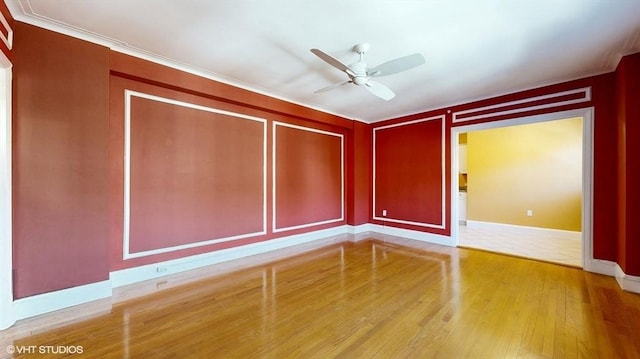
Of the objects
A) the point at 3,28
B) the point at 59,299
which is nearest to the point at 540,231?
the point at 59,299

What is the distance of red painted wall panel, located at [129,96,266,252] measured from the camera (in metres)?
3.04

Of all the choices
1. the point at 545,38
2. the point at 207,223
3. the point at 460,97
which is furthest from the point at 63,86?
the point at 460,97

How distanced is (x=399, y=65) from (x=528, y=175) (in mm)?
5005

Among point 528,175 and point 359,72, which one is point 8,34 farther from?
point 528,175

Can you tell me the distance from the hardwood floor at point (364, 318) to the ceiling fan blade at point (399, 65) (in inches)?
87.3

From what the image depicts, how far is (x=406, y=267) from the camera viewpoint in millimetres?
3504

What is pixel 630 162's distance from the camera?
2775 millimetres

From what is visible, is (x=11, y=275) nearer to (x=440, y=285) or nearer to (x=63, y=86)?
(x=63, y=86)

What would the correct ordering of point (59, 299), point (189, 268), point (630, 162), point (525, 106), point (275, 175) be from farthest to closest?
point (275, 175) < point (525, 106) < point (189, 268) < point (630, 162) < point (59, 299)

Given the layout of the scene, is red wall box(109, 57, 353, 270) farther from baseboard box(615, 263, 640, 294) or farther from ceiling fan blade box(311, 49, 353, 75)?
baseboard box(615, 263, 640, 294)


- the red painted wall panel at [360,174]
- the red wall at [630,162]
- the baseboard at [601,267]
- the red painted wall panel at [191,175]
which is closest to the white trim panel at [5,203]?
the red painted wall panel at [191,175]

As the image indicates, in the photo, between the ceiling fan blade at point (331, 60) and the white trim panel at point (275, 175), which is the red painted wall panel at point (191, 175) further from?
the ceiling fan blade at point (331, 60)

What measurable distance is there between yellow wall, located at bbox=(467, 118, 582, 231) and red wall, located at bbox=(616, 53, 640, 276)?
2.73 m

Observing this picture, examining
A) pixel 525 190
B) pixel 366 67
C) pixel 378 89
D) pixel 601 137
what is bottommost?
pixel 525 190
